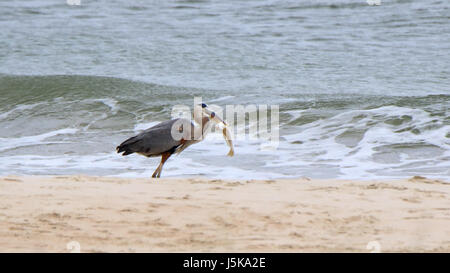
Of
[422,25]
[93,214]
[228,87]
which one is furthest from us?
[422,25]

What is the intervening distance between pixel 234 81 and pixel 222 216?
8754mm

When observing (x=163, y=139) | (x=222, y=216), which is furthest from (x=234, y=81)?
(x=222, y=216)

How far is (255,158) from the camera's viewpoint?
29.3 ft

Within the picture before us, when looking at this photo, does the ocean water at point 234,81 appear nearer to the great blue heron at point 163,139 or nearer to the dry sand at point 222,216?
the great blue heron at point 163,139

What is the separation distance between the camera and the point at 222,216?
5.15 meters

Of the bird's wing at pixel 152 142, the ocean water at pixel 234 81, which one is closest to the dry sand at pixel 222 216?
the bird's wing at pixel 152 142

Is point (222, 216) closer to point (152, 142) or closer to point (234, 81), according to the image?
point (152, 142)

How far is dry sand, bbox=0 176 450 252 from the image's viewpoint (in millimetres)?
4570

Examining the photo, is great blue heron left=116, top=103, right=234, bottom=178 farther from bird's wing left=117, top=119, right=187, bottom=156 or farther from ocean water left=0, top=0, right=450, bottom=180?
ocean water left=0, top=0, right=450, bottom=180

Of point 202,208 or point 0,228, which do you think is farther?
point 202,208

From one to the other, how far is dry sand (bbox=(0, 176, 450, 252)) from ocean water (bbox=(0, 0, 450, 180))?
182 centimetres
